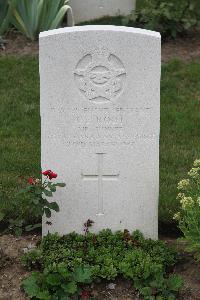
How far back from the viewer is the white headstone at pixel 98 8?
1010 centimetres

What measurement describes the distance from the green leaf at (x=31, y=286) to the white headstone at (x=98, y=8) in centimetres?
620

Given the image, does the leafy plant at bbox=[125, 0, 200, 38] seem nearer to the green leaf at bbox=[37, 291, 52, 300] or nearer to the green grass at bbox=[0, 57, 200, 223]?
the green grass at bbox=[0, 57, 200, 223]

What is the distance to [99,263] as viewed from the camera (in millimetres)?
4574

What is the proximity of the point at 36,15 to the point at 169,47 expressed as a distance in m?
1.64

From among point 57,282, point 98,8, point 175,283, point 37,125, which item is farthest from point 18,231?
point 98,8

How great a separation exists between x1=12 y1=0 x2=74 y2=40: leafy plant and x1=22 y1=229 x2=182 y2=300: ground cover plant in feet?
15.2

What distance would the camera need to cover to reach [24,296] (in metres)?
4.49

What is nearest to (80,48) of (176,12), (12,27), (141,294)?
(141,294)

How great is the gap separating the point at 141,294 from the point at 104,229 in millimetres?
605

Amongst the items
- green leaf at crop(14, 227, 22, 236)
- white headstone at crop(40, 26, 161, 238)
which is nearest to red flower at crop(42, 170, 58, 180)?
white headstone at crop(40, 26, 161, 238)

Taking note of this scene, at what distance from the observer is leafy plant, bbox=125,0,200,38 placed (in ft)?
28.9

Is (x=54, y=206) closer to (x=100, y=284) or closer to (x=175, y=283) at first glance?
(x=100, y=284)

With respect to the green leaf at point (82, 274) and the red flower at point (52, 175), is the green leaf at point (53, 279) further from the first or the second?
the red flower at point (52, 175)

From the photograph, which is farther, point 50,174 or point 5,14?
point 5,14
